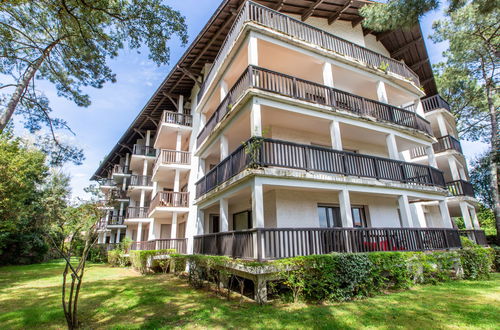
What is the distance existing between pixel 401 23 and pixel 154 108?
64.7ft

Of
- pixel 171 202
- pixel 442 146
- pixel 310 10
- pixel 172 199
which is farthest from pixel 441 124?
pixel 171 202

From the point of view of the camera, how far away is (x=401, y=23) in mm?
8055

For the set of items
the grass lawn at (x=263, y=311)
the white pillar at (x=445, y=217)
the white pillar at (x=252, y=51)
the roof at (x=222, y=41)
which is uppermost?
the roof at (x=222, y=41)

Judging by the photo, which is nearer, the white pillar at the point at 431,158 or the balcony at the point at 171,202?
the white pillar at the point at 431,158

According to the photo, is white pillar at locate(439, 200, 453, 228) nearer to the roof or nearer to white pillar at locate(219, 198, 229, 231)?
the roof

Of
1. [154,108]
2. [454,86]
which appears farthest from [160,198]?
[454,86]

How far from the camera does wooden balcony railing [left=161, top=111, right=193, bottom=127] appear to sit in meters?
18.6

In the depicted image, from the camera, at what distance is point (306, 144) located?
1038cm

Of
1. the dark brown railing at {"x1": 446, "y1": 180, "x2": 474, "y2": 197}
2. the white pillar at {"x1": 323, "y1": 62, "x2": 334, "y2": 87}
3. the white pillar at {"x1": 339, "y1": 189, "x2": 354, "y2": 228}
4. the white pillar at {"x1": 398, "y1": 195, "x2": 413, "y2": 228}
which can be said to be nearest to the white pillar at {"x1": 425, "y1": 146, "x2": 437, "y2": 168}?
the white pillar at {"x1": 398, "y1": 195, "x2": 413, "y2": 228}

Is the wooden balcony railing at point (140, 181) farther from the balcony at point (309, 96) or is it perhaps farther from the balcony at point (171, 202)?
the balcony at point (309, 96)

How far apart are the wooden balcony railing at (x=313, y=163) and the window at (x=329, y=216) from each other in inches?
86.9

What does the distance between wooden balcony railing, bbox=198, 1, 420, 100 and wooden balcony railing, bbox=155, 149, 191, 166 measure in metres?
5.83

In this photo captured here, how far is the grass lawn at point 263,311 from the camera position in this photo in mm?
5372

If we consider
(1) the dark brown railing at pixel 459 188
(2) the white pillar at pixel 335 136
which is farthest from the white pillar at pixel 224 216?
(1) the dark brown railing at pixel 459 188
